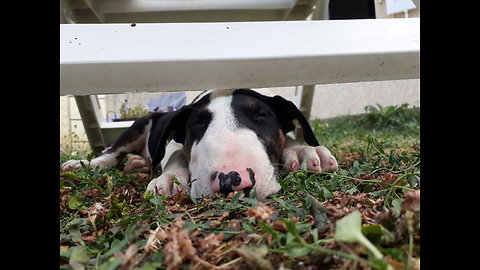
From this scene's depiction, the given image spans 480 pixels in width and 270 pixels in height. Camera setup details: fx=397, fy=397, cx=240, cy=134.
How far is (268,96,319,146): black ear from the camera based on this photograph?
6.55ft

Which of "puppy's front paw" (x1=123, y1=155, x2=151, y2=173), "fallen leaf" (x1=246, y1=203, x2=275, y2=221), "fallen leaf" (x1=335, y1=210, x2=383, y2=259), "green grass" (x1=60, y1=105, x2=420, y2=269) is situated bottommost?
"puppy's front paw" (x1=123, y1=155, x2=151, y2=173)

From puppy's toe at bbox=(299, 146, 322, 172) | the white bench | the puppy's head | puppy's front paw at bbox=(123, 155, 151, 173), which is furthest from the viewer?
puppy's front paw at bbox=(123, 155, 151, 173)

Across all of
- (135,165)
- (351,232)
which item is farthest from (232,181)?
(135,165)

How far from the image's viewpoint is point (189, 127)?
1.86 meters

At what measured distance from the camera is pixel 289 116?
2062 millimetres

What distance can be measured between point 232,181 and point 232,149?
17 centimetres

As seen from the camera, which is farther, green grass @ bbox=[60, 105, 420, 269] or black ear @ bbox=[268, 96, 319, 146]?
black ear @ bbox=[268, 96, 319, 146]

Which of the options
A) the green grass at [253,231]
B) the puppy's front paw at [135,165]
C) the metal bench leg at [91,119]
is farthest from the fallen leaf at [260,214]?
the metal bench leg at [91,119]

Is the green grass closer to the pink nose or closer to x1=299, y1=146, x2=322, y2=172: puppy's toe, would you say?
the pink nose

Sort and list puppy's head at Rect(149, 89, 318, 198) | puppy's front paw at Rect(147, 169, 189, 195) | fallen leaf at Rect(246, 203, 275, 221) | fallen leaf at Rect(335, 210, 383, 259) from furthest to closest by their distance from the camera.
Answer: puppy's front paw at Rect(147, 169, 189, 195) < puppy's head at Rect(149, 89, 318, 198) < fallen leaf at Rect(246, 203, 275, 221) < fallen leaf at Rect(335, 210, 383, 259)

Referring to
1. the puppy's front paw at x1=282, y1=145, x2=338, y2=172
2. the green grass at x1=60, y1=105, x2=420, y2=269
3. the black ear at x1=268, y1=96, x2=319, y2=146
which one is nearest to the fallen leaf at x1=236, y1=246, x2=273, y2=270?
the green grass at x1=60, y1=105, x2=420, y2=269

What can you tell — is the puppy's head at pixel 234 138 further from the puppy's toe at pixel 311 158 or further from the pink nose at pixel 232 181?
the puppy's toe at pixel 311 158
